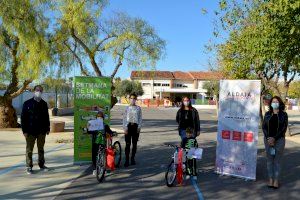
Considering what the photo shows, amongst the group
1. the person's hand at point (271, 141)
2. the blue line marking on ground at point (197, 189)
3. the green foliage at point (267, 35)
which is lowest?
the blue line marking on ground at point (197, 189)

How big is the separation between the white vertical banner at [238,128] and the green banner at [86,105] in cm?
302

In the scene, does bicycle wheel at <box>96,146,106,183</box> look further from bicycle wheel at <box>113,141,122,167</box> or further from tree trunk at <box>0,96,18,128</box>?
tree trunk at <box>0,96,18,128</box>

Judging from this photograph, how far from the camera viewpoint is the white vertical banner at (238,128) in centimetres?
952

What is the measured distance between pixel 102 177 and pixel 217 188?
2.31m

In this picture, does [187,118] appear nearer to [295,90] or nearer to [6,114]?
[6,114]

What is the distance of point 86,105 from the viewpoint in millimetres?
11234

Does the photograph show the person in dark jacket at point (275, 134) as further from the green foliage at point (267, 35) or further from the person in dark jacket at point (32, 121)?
the person in dark jacket at point (32, 121)

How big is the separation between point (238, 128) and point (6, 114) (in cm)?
1366

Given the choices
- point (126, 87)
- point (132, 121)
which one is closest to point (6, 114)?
point (132, 121)

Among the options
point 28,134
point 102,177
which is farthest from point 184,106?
point 28,134

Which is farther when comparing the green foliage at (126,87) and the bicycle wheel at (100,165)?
the green foliage at (126,87)

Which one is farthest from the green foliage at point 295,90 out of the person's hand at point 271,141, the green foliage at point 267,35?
the person's hand at point 271,141

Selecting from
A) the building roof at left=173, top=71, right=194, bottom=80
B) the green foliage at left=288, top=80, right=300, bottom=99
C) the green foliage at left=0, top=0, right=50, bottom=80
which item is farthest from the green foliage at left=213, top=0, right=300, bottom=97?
the building roof at left=173, top=71, right=194, bottom=80

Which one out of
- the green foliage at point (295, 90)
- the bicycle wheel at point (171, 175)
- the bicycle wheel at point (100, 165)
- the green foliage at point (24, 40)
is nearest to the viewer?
the bicycle wheel at point (171, 175)
